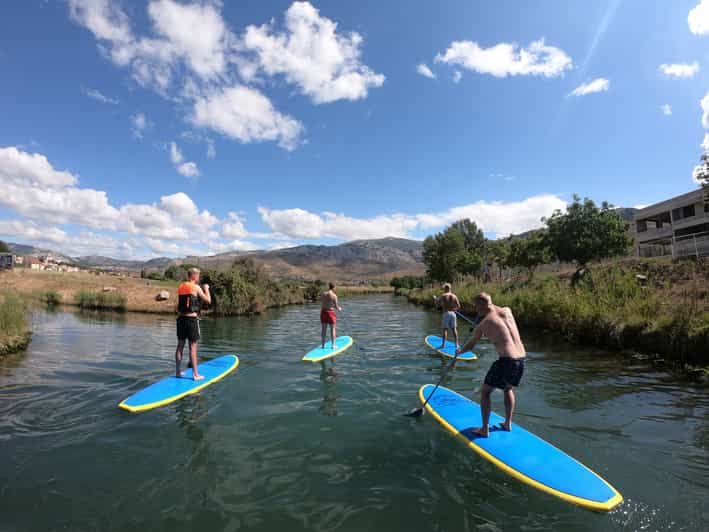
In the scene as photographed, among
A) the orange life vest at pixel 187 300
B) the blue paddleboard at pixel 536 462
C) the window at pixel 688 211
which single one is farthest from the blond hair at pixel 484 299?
the window at pixel 688 211

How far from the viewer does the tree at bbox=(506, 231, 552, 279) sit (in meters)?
30.2

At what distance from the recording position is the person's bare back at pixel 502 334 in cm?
529

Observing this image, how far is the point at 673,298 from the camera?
13570mm

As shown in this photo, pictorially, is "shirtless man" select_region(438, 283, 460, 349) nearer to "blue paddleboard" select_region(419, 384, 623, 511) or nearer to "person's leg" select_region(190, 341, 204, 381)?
"blue paddleboard" select_region(419, 384, 623, 511)

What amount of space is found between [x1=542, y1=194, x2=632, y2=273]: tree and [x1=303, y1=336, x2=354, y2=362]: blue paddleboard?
70.0 feet

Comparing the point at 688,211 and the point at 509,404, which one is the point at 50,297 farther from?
the point at 688,211

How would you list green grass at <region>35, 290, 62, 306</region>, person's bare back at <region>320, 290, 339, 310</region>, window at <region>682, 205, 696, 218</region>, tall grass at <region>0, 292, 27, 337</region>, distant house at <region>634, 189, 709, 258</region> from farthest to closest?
window at <region>682, 205, 696, 218</region>
distant house at <region>634, 189, 709, 258</region>
green grass at <region>35, 290, 62, 306</region>
tall grass at <region>0, 292, 27, 337</region>
person's bare back at <region>320, 290, 339, 310</region>

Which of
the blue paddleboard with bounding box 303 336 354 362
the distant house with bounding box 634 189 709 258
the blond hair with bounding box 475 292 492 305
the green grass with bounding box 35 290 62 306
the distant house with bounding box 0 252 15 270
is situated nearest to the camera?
the blond hair with bounding box 475 292 492 305

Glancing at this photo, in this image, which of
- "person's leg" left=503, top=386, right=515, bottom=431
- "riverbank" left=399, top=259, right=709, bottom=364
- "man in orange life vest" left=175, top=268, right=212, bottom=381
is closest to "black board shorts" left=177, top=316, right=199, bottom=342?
"man in orange life vest" left=175, top=268, right=212, bottom=381

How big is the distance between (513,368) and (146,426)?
6.27m

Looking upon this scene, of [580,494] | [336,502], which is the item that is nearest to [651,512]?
[580,494]

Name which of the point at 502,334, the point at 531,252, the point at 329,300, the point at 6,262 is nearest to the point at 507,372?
the point at 502,334

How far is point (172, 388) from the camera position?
798cm

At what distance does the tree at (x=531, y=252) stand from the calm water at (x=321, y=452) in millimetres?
21624
